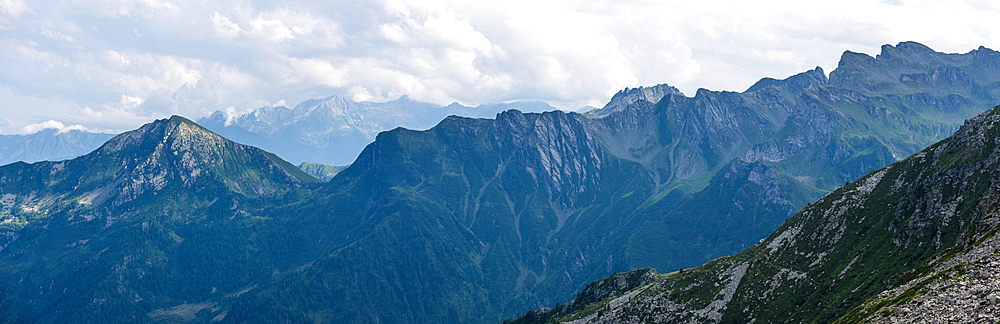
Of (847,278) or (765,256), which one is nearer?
(847,278)

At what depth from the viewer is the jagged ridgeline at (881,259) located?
269 feet

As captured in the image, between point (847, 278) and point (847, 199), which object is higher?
point (847, 199)

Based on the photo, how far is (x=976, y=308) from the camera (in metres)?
68.3

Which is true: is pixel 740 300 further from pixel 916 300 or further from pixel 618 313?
pixel 916 300

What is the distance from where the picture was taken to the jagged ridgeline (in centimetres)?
8206

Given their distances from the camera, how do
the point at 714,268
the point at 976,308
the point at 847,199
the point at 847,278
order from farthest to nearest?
1. the point at 714,268
2. the point at 847,199
3. the point at 847,278
4. the point at 976,308

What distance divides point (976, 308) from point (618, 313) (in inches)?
5122

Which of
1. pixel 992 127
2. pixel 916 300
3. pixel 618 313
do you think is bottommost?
pixel 618 313

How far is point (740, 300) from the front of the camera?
6063 inches


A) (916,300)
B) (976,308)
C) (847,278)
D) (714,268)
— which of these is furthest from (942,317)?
(714,268)

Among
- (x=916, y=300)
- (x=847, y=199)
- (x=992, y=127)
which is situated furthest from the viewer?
(x=847, y=199)

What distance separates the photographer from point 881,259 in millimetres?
128750

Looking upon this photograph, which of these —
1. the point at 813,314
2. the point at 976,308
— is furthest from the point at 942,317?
the point at 813,314

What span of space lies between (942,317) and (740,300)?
85938 mm
